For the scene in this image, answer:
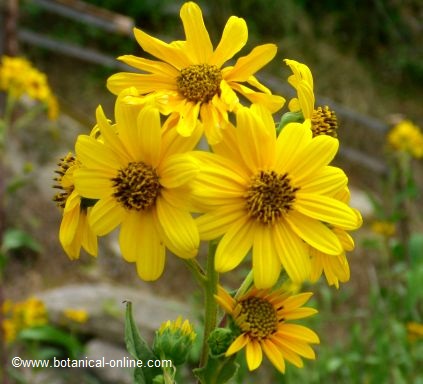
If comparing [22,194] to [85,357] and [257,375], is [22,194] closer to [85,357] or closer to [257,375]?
[85,357]

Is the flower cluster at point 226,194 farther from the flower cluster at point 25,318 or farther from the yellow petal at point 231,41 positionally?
the flower cluster at point 25,318

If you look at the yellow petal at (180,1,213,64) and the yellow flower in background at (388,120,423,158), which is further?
the yellow flower in background at (388,120,423,158)

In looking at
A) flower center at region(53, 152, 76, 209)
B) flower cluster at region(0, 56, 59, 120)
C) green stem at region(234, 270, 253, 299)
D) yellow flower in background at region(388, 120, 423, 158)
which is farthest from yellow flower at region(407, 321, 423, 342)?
flower center at region(53, 152, 76, 209)

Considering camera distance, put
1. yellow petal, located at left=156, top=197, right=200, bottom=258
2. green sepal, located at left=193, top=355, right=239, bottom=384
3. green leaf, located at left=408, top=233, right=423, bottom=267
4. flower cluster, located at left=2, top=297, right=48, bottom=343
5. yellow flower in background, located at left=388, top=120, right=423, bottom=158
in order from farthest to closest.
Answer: yellow flower in background, located at left=388, top=120, right=423, bottom=158 → green leaf, located at left=408, top=233, right=423, bottom=267 → flower cluster, located at left=2, top=297, right=48, bottom=343 → green sepal, located at left=193, top=355, right=239, bottom=384 → yellow petal, located at left=156, top=197, right=200, bottom=258

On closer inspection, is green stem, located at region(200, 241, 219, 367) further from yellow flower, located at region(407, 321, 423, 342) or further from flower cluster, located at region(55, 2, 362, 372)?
yellow flower, located at region(407, 321, 423, 342)

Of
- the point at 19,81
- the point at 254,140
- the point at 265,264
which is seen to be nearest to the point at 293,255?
the point at 265,264

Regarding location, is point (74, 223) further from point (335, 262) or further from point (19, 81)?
point (19, 81)

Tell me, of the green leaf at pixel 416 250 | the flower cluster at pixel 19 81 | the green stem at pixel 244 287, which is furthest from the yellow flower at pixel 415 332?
the green stem at pixel 244 287
